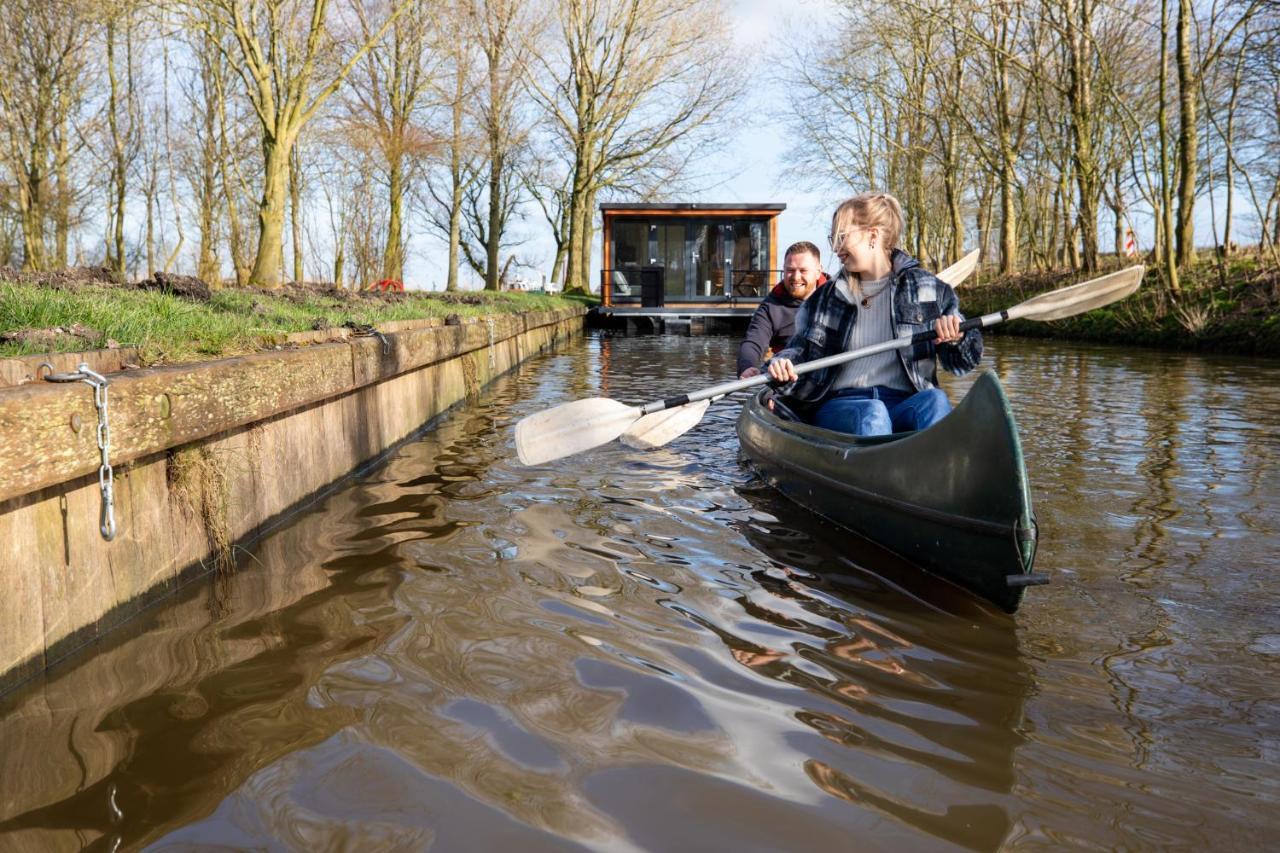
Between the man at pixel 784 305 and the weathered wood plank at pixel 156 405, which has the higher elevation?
the man at pixel 784 305

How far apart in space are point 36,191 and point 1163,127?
20596 mm

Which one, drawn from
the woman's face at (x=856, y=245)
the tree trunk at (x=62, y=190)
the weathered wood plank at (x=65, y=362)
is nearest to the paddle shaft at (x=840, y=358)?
the woman's face at (x=856, y=245)

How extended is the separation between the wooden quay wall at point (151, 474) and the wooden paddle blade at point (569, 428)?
1.04m

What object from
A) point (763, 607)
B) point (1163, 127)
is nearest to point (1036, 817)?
point (763, 607)

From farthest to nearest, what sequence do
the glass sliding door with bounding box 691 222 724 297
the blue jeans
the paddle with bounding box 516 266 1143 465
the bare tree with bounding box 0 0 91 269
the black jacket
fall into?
1. the glass sliding door with bounding box 691 222 724 297
2. the bare tree with bounding box 0 0 91 269
3. the black jacket
4. the paddle with bounding box 516 266 1143 465
5. the blue jeans

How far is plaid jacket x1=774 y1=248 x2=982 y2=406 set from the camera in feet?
14.3

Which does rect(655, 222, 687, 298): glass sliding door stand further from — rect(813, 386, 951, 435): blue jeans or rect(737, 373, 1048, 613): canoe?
rect(737, 373, 1048, 613): canoe

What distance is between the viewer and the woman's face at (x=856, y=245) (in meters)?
4.36

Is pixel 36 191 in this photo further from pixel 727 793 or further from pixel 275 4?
pixel 727 793

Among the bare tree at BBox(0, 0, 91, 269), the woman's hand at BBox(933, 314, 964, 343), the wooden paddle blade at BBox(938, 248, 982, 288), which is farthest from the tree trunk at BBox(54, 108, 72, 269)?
the woman's hand at BBox(933, 314, 964, 343)

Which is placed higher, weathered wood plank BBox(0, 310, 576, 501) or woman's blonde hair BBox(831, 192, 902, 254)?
woman's blonde hair BBox(831, 192, 902, 254)

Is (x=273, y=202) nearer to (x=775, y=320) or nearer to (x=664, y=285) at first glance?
(x=775, y=320)

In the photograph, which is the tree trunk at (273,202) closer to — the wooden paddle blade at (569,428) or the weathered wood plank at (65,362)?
the wooden paddle blade at (569,428)

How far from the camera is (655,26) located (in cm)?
2381
